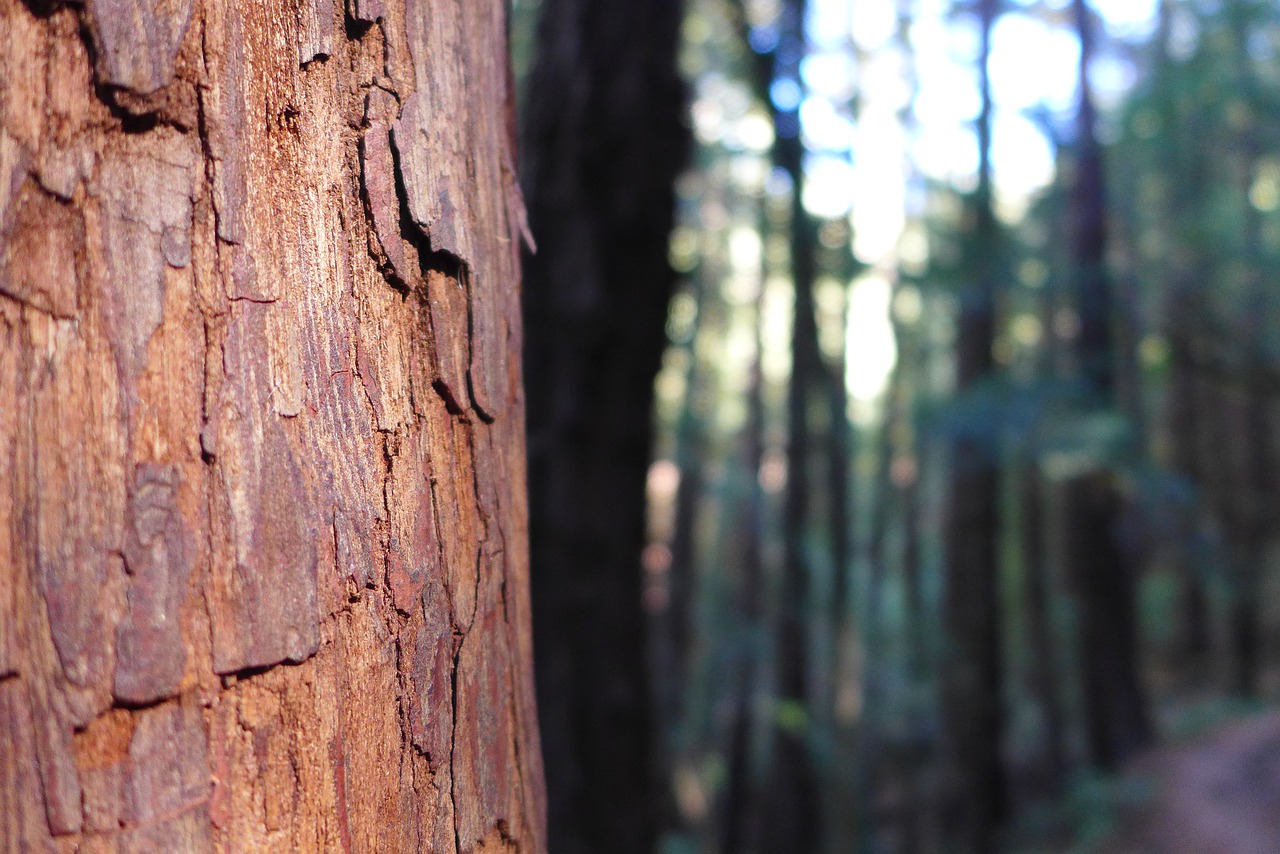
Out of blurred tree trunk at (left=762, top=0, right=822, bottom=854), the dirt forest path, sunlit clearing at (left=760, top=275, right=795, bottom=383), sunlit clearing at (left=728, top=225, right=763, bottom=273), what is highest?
sunlit clearing at (left=728, top=225, right=763, bottom=273)

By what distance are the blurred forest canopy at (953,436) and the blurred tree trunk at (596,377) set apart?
2 centimetres

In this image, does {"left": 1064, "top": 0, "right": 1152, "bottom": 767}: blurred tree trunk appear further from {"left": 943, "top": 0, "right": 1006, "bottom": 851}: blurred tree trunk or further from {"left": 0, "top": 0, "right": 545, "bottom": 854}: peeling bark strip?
{"left": 0, "top": 0, "right": 545, "bottom": 854}: peeling bark strip

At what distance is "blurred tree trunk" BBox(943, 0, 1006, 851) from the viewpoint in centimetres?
910

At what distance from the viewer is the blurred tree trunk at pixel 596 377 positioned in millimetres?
3277

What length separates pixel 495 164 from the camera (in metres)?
0.99

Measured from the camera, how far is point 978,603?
9.22m

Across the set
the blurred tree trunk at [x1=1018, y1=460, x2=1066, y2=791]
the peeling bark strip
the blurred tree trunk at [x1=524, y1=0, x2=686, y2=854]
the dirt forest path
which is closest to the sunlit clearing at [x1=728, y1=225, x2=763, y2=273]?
the blurred tree trunk at [x1=1018, y1=460, x2=1066, y2=791]

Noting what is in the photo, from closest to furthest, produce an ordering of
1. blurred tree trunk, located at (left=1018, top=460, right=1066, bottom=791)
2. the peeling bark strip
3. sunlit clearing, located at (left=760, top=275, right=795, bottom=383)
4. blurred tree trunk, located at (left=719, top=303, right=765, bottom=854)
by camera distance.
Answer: the peeling bark strip, blurred tree trunk, located at (left=719, top=303, right=765, bottom=854), blurred tree trunk, located at (left=1018, top=460, right=1066, bottom=791), sunlit clearing, located at (left=760, top=275, right=795, bottom=383)

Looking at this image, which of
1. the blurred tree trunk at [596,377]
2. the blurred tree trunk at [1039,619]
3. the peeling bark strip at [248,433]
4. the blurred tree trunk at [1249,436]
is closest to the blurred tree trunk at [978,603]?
the blurred tree trunk at [1249,436]

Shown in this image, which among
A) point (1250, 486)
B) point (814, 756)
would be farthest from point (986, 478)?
Result: point (1250, 486)

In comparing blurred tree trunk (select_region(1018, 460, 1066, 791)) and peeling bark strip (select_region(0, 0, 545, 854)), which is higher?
peeling bark strip (select_region(0, 0, 545, 854))

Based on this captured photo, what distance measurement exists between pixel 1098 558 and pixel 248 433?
12080 millimetres

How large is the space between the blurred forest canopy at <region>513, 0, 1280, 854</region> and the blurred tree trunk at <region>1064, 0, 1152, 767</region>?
4cm

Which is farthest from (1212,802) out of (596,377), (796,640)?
(596,377)
